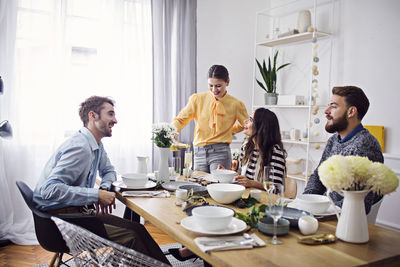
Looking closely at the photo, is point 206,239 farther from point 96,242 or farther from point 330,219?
point 330,219

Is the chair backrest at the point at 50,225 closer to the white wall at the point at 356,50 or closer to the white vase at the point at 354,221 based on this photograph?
the white vase at the point at 354,221

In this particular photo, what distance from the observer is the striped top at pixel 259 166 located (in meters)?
2.31

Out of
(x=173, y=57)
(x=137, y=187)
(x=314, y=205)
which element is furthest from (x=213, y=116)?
(x=314, y=205)

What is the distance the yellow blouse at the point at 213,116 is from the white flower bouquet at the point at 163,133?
919 millimetres

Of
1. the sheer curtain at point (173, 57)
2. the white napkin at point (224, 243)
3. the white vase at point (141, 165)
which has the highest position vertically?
the sheer curtain at point (173, 57)

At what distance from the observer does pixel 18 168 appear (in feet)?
10.8

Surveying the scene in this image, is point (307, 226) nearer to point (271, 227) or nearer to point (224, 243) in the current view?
point (271, 227)

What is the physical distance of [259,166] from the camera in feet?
7.91

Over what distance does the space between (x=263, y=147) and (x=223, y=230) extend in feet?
3.72

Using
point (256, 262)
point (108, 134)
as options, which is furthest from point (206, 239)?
point (108, 134)

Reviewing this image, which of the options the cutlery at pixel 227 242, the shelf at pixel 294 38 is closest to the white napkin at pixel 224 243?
the cutlery at pixel 227 242

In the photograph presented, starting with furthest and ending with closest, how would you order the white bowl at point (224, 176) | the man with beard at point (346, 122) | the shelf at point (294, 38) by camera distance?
the shelf at point (294, 38)
the white bowl at point (224, 176)
the man with beard at point (346, 122)

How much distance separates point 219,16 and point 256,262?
3816 millimetres

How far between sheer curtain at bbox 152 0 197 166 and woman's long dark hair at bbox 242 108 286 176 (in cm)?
172
